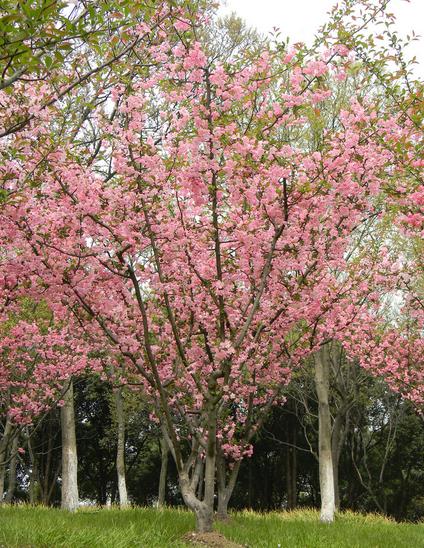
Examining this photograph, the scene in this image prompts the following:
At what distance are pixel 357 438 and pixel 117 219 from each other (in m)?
22.8

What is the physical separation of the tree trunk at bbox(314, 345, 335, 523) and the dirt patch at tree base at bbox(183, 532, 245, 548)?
703cm

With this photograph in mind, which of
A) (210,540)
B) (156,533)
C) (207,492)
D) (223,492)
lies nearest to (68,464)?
(223,492)

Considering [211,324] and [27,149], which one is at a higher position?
[27,149]

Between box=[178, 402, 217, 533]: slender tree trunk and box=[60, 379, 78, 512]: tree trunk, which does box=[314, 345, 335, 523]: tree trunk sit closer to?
box=[60, 379, 78, 512]: tree trunk

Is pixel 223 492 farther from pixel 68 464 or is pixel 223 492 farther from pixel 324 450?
pixel 68 464

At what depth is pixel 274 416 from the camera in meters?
28.1

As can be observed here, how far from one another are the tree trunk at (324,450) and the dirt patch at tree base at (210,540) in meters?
7.03

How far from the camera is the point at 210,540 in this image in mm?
6613

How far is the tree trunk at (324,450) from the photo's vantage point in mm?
13555

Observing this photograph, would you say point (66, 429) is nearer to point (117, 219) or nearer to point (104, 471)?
point (117, 219)

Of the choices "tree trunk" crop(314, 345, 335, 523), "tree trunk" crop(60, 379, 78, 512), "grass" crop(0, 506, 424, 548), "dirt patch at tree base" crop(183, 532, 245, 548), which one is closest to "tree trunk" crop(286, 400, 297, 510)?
"tree trunk" crop(314, 345, 335, 523)

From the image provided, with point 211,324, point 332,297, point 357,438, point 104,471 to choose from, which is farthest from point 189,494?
point 104,471

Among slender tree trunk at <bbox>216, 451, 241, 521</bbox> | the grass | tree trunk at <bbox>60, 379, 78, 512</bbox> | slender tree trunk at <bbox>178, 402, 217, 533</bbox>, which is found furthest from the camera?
tree trunk at <bbox>60, 379, 78, 512</bbox>

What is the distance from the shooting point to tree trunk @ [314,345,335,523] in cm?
1355
